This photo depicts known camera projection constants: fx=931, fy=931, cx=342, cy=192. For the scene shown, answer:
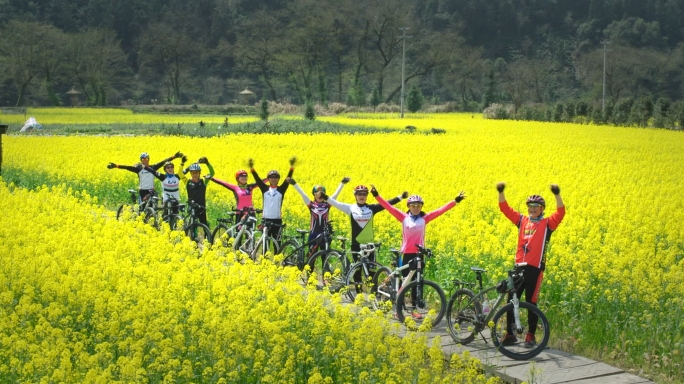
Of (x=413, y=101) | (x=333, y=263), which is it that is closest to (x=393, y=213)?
(x=333, y=263)

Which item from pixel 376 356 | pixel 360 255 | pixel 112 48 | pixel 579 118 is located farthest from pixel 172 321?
pixel 112 48

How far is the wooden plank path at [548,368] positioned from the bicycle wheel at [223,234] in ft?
16.3

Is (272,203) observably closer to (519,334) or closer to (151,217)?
(151,217)

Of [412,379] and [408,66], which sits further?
[408,66]

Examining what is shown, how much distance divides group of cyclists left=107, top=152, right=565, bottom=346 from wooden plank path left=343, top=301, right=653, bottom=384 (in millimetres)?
277

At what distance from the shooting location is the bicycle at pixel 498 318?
353 inches

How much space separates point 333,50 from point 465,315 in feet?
285

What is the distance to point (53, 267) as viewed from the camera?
9.93m

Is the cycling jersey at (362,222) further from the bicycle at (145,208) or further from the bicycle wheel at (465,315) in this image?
the bicycle at (145,208)

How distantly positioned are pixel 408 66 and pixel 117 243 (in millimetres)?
90332

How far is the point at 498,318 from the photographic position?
9188mm

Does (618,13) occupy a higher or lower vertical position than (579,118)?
higher

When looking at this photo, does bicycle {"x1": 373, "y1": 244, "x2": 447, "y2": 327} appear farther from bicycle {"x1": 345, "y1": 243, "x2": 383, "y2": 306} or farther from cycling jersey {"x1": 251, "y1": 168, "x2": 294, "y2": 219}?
cycling jersey {"x1": 251, "y1": 168, "x2": 294, "y2": 219}

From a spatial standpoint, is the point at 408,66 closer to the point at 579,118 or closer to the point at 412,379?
the point at 579,118
